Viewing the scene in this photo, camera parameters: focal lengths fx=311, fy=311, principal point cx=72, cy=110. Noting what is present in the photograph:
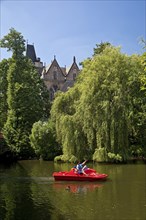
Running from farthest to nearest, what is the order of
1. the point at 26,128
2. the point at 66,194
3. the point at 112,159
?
1. the point at 26,128
2. the point at 112,159
3. the point at 66,194

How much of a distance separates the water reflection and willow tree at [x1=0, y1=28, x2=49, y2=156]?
16.1 metres

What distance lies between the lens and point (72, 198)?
1464 cm

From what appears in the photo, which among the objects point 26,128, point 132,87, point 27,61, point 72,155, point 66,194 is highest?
point 27,61

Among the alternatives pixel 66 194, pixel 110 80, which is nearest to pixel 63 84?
pixel 110 80

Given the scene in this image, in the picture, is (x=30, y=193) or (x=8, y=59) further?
(x=8, y=59)

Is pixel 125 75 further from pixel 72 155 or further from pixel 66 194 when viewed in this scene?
pixel 66 194

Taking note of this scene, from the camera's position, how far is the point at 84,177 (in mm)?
19484

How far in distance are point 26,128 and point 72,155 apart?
1017cm

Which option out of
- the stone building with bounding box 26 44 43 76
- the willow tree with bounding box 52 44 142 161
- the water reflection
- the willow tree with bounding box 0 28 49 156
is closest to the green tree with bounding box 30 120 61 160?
the willow tree with bounding box 0 28 49 156

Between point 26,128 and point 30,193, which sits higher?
point 26,128

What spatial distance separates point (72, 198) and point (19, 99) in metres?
22.8

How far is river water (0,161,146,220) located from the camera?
39.2ft

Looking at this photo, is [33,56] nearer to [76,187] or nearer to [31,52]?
[31,52]

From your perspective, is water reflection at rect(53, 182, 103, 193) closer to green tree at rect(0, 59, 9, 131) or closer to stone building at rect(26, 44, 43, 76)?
green tree at rect(0, 59, 9, 131)
